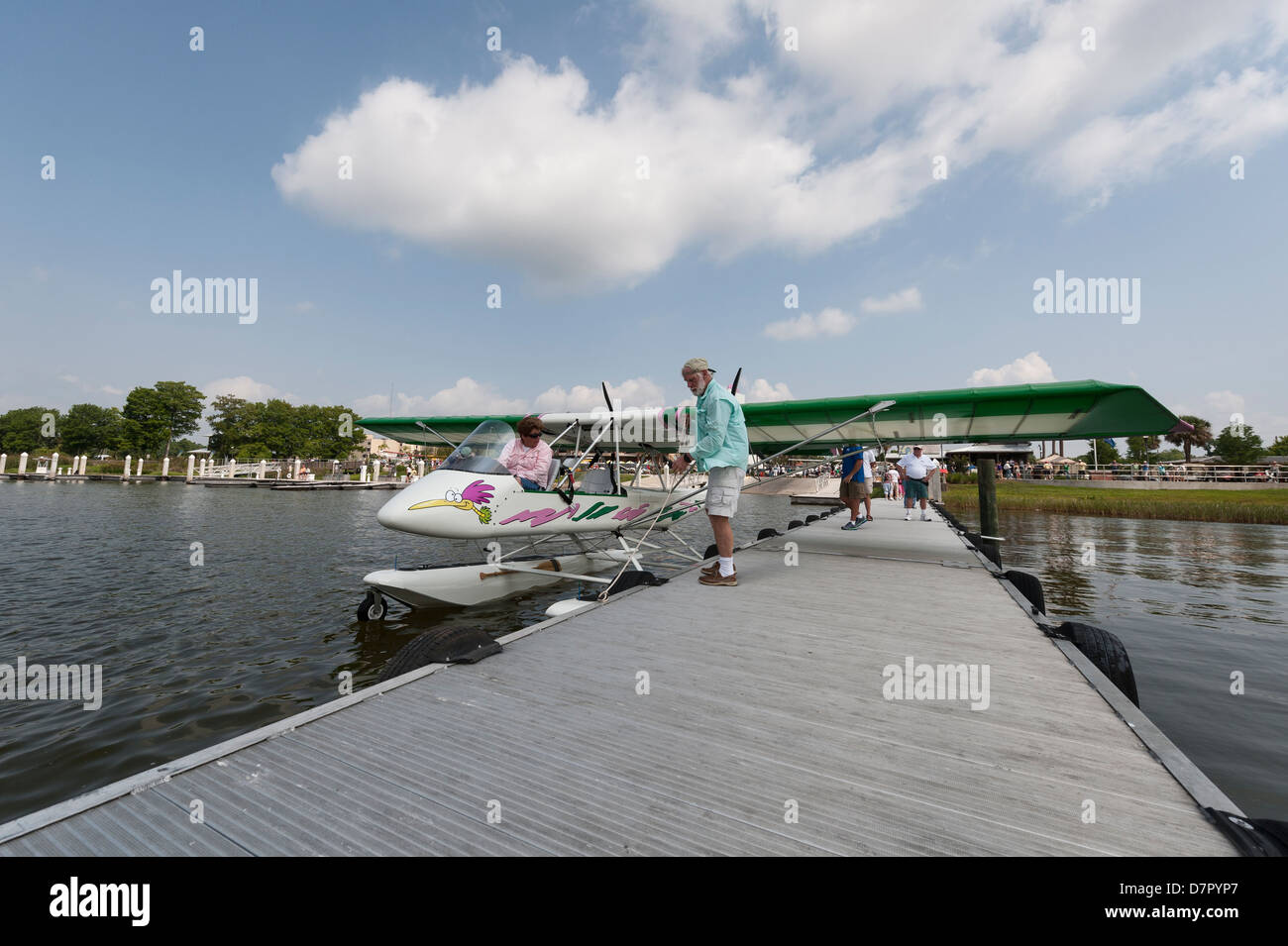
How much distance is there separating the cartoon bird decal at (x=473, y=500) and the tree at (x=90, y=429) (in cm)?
10049

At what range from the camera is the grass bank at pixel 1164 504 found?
21.0 metres

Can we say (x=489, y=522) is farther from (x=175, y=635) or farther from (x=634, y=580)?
(x=175, y=635)

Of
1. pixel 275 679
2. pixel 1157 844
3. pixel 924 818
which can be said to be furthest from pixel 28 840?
pixel 275 679

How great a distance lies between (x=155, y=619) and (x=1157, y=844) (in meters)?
10.0

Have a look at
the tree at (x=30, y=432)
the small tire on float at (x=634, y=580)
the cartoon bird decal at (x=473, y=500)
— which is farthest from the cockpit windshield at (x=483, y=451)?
the tree at (x=30, y=432)

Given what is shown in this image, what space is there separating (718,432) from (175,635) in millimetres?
7258

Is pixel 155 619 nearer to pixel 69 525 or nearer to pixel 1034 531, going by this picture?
pixel 69 525

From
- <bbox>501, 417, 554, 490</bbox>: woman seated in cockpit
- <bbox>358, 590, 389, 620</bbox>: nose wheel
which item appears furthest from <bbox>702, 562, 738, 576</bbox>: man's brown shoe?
<bbox>358, 590, 389, 620</bbox>: nose wheel

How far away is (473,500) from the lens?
6281 mm

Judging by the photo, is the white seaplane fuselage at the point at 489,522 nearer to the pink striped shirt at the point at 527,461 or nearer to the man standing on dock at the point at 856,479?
the pink striped shirt at the point at 527,461

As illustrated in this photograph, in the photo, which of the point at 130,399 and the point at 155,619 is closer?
the point at 155,619

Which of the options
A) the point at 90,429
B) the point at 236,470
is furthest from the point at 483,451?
the point at 90,429
